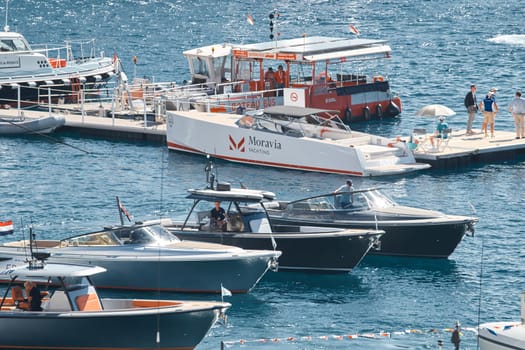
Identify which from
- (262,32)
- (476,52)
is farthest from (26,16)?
(476,52)

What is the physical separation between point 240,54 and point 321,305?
2556cm

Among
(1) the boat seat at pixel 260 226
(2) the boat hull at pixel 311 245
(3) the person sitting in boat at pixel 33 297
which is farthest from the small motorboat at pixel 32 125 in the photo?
(3) the person sitting in boat at pixel 33 297

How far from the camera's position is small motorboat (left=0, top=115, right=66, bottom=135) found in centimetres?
5388

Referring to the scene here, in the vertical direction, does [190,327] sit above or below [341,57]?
below

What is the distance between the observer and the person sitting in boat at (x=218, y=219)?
1387 inches

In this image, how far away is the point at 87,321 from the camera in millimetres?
27828

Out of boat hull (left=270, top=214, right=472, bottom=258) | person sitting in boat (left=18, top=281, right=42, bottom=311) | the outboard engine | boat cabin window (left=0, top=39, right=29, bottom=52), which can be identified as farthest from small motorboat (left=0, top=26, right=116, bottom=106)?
person sitting in boat (left=18, top=281, right=42, bottom=311)

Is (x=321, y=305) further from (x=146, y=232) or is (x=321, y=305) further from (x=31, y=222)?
(x=31, y=222)

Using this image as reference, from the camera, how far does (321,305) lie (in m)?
33.3

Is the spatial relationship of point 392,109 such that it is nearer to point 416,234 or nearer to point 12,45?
point 12,45

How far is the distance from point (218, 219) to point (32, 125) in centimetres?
2039

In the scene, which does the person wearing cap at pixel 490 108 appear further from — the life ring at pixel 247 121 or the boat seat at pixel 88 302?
the boat seat at pixel 88 302

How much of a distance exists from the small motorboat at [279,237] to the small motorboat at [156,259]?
4.84ft

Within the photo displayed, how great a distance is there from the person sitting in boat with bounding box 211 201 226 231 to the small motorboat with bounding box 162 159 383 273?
25mm
